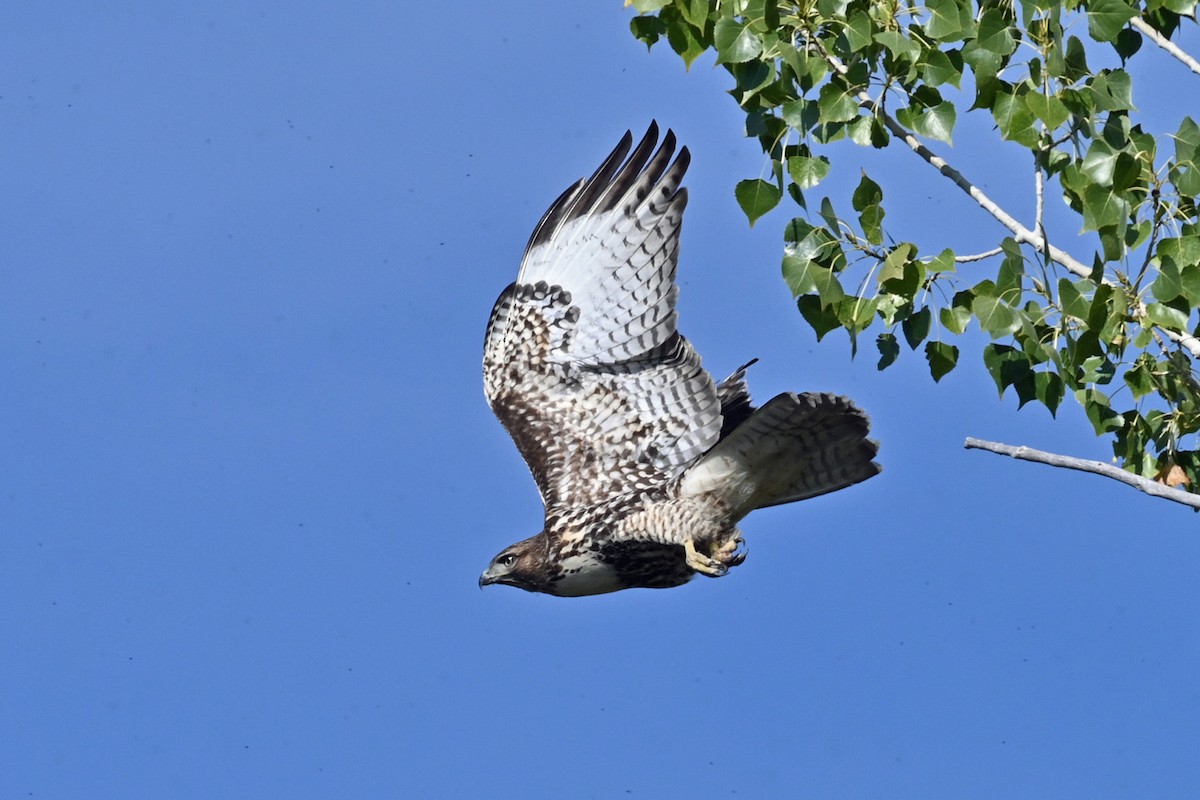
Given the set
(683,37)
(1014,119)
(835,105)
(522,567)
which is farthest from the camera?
(522,567)

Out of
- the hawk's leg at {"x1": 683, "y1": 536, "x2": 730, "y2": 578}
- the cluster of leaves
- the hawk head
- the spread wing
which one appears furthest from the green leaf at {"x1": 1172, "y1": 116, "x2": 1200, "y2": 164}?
the hawk head

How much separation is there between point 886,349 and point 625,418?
98.0 inches

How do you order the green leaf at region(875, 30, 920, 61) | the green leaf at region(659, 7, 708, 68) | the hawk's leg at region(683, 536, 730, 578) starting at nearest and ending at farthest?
the green leaf at region(875, 30, 920, 61) → the green leaf at region(659, 7, 708, 68) → the hawk's leg at region(683, 536, 730, 578)

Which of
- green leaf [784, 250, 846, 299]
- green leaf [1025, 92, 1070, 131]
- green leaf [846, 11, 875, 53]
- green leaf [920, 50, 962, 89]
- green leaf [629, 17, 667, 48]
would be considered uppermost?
green leaf [629, 17, 667, 48]

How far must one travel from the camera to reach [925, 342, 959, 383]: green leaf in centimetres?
611

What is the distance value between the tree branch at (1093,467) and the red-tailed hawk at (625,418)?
81.0 inches

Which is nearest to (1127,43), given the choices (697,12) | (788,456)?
(697,12)

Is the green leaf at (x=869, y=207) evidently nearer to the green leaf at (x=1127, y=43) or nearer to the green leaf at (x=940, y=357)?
the green leaf at (x=940, y=357)

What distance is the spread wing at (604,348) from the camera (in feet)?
27.7

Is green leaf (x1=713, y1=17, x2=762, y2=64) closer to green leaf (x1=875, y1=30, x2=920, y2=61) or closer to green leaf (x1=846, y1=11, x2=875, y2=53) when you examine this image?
green leaf (x1=846, y1=11, x2=875, y2=53)

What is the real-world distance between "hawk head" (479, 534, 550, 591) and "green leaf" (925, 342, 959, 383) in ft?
8.81

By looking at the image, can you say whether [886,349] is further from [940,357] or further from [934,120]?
[934,120]

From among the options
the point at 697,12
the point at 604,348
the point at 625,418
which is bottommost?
the point at 625,418

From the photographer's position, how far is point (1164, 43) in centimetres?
598
